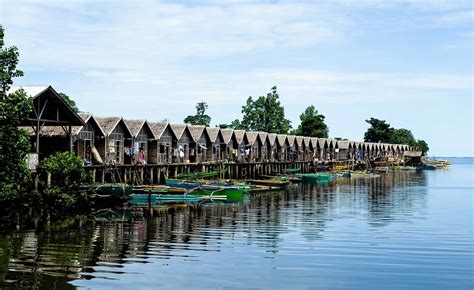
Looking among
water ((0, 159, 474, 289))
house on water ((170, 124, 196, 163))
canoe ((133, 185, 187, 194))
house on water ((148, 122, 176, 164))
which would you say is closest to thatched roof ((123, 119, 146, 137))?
house on water ((148, 122, 176, 164))

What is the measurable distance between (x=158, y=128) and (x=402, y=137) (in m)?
103

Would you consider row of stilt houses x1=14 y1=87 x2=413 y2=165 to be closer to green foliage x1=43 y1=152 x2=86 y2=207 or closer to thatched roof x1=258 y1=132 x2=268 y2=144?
thatched roof x1=258 y1=132 x2=268 y2=144

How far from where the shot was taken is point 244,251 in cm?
1828

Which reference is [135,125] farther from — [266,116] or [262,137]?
[266,116]

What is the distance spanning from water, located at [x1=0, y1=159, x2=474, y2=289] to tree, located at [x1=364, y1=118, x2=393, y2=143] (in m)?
100

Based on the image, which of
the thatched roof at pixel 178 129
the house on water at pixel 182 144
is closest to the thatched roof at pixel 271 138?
the house on water at pixel 182 144

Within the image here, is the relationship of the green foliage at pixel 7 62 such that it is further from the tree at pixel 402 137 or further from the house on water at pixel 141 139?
the tree at pixel 402 137

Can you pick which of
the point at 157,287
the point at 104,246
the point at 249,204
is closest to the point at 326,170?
the point at 249,204

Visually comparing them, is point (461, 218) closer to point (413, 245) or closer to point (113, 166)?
point (413, 245)

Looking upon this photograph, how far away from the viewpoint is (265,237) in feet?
70.2

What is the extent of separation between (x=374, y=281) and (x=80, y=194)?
53.8 feet

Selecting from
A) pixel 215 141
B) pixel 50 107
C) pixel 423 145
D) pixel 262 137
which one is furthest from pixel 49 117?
pixel 423 145

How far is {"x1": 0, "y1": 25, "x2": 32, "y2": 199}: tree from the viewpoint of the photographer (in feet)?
72.2

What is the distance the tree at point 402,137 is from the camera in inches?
5218
